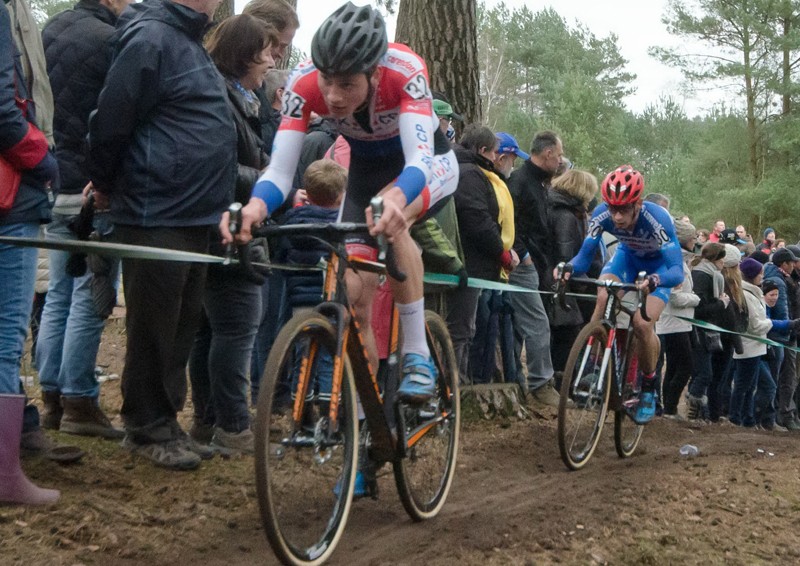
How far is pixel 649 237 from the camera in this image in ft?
28.6

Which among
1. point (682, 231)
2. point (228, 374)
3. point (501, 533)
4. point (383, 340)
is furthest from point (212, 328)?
point (682, 231)

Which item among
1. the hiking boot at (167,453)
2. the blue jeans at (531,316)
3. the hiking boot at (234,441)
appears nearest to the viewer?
the hiking boot at (167,453)

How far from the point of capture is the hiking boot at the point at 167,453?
539cm

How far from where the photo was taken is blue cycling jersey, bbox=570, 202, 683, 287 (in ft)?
27.9

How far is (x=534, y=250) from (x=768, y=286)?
5914 mm

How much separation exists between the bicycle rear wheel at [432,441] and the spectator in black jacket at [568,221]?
4.15 meters

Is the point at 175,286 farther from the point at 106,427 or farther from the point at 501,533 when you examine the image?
the point at 501,533

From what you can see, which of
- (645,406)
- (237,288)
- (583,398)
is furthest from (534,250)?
(237,288)

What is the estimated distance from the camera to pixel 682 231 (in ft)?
41.3

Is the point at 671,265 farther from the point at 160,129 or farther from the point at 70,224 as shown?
the point at 70,224

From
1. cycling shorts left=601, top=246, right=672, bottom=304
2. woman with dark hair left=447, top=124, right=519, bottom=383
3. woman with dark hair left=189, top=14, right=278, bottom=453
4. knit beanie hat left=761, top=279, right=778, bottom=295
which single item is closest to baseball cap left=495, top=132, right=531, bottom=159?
woman with dark hair left=447, top=124, right=519, bottom=383

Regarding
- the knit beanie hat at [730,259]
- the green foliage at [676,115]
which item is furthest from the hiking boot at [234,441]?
the green foliage at [676,115]

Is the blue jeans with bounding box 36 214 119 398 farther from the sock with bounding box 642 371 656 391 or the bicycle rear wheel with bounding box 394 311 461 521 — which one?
the sock with bounding box 642 371 656 391

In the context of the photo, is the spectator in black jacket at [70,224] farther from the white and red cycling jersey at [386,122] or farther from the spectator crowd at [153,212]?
the white and red cycling jersey at [386,122]
